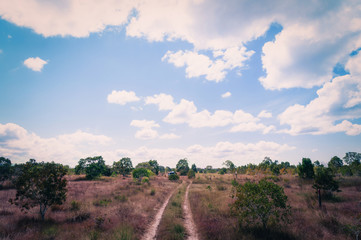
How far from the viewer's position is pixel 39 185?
446 inches

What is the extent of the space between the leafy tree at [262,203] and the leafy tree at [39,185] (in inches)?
546

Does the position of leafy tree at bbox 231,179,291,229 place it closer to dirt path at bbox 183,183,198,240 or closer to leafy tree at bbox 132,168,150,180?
dirt path at bbox 183,183,198,240

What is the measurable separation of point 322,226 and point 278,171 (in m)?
60.8

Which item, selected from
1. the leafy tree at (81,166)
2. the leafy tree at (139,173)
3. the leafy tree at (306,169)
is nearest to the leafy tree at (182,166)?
the leafy tree at (139,173)

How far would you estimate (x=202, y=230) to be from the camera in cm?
1082

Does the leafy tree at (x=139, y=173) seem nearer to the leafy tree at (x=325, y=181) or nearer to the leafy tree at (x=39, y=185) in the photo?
the leafy tree at (x=39, y=185)

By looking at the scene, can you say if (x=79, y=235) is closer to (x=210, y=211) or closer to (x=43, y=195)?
(x=43, y=195)

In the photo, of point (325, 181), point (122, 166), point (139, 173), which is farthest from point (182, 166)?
point (325, 181)

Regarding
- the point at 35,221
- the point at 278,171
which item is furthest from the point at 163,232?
the point at 278,171

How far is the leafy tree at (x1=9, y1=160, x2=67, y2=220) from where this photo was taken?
11.2 meters

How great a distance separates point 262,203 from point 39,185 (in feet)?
52.1

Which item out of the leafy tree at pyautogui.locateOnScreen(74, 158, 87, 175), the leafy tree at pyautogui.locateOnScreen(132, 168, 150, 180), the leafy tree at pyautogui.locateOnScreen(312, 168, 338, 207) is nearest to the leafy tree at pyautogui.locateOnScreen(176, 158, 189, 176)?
the leafy tree at pyautogui.locateOnScreen(132, 168, 150, 180)

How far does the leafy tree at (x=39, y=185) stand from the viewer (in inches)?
440

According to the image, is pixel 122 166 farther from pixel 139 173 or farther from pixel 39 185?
pixel 39 185
